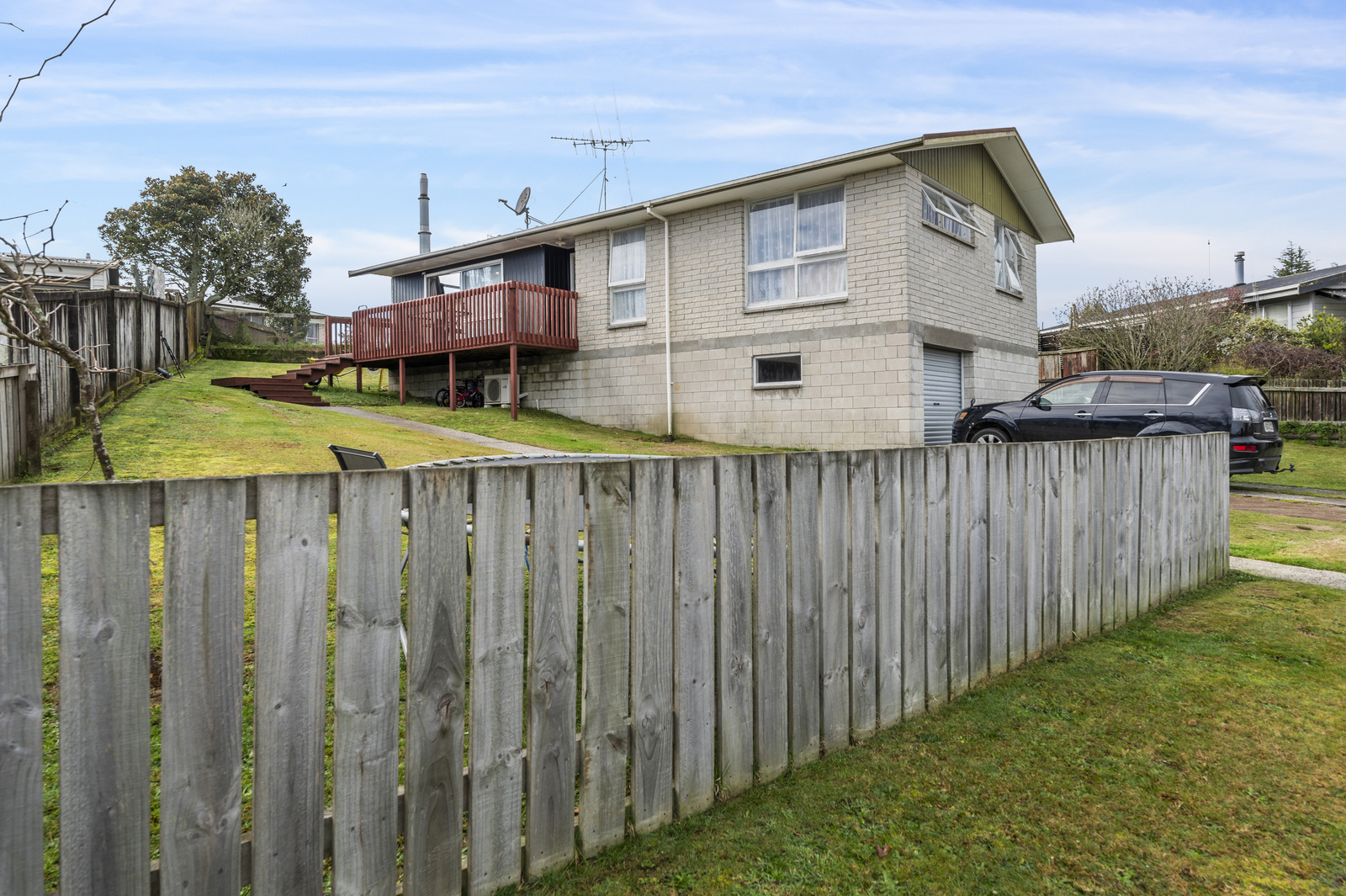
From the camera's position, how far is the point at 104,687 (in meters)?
1.36

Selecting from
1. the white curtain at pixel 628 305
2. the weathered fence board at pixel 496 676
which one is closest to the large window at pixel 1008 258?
the white curtain at pixel 628 305

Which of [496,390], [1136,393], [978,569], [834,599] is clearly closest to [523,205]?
[496,390]

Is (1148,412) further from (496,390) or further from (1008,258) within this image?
(496,390)

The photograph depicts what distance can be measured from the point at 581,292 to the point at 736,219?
433 centimetres

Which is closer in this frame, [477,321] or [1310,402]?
[477,321]

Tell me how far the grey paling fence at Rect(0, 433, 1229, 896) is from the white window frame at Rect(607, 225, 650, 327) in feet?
43.6

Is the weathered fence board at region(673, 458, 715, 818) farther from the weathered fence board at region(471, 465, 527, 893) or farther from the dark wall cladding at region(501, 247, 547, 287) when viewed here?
the dark wall cladding at region(501, 247, 547, 287)

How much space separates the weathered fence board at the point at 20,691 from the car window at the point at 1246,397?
39.1 feet

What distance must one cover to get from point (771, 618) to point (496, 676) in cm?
100

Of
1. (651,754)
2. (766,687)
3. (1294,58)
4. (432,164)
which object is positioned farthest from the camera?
(432,164)

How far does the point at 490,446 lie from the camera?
11.4m

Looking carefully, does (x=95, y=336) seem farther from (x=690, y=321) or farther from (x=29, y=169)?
(x=690, y=321)

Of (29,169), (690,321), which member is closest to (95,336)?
(29,169)

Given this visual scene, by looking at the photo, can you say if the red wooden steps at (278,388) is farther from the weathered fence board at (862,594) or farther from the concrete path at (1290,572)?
the concrete path at (1290,572)
